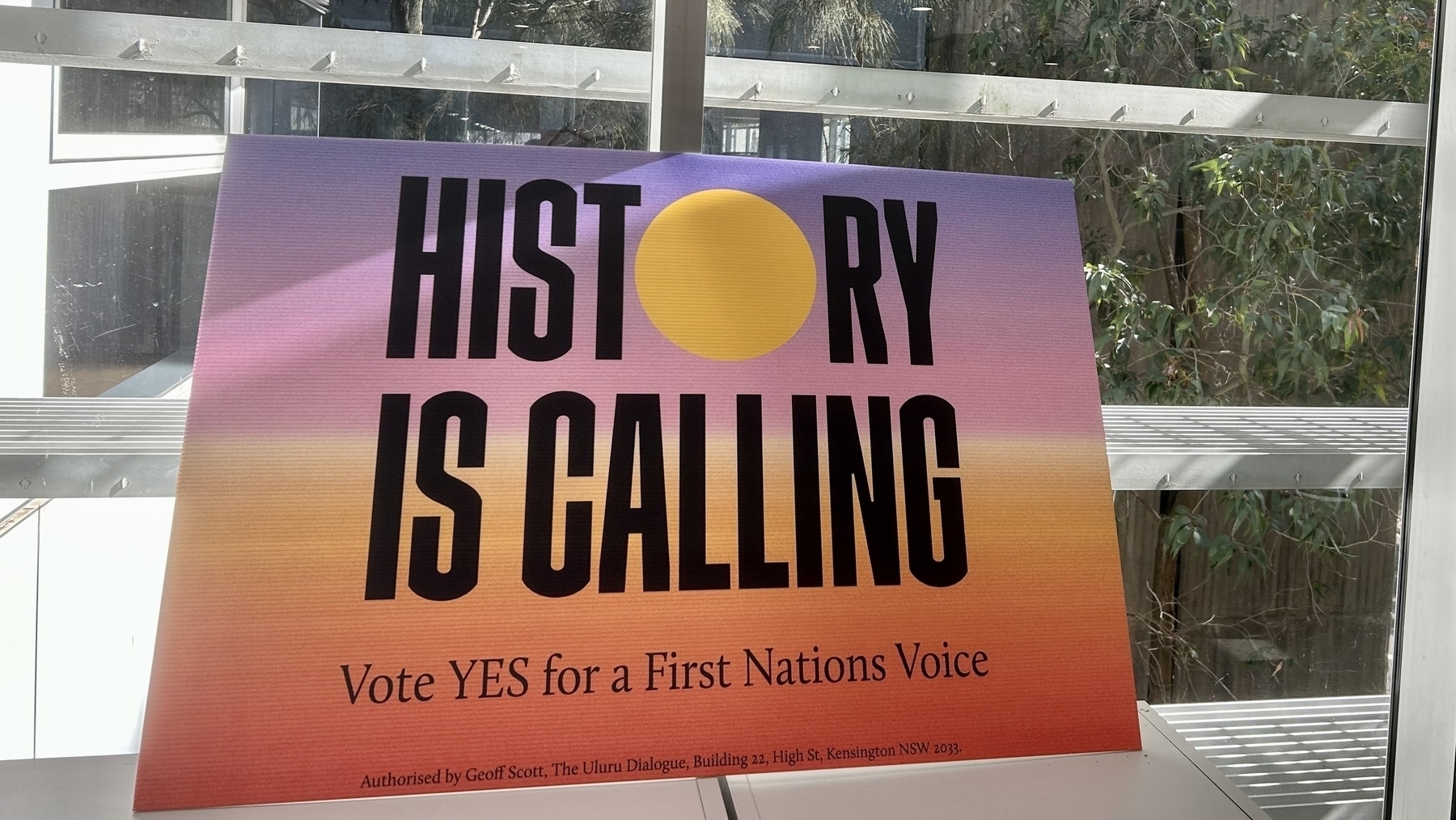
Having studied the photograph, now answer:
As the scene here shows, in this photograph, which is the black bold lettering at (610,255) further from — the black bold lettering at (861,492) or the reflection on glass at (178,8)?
the reflection on glass at (178,8)

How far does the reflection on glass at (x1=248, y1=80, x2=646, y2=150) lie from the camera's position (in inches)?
36.6

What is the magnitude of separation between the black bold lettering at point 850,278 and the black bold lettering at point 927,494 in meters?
0.04

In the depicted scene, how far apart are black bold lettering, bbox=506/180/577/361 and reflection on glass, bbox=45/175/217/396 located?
514 mm

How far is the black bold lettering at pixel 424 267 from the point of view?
546 millimetres

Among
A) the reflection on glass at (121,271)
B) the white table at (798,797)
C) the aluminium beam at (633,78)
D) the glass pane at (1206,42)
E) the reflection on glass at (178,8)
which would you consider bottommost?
the white table at (798,797)

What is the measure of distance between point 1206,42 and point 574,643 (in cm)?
118

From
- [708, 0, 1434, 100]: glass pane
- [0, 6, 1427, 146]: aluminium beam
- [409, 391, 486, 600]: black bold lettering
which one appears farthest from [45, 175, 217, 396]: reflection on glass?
[708, 0, 1434, 100]: glass pane

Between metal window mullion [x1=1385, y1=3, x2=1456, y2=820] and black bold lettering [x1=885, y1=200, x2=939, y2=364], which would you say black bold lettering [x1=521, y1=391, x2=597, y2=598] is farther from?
metal window mullion [x1=1385, y1=3, x2=1456, y2=820]

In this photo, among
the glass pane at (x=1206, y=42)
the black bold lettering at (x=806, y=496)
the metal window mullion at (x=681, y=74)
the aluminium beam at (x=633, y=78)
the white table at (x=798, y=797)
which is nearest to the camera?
the white table at (x=798, y=797)

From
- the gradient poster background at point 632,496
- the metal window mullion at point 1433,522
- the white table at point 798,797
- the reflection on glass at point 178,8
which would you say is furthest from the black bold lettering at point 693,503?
the reflection on glass at point 178,8

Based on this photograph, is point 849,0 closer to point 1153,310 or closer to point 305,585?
point 1153,310

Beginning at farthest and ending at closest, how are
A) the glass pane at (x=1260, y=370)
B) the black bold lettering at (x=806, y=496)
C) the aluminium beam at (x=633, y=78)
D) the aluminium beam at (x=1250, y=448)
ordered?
the glass pane at (x=1260, y=370) → the aluminium beam at (x=1250, y=448) → the aluminium beam at (x=633, y=78) → the black bold lettering at (x=806, y=496)

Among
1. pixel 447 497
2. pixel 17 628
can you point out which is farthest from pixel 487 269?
pixel 17 628

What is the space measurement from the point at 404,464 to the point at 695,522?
0.53 ft
